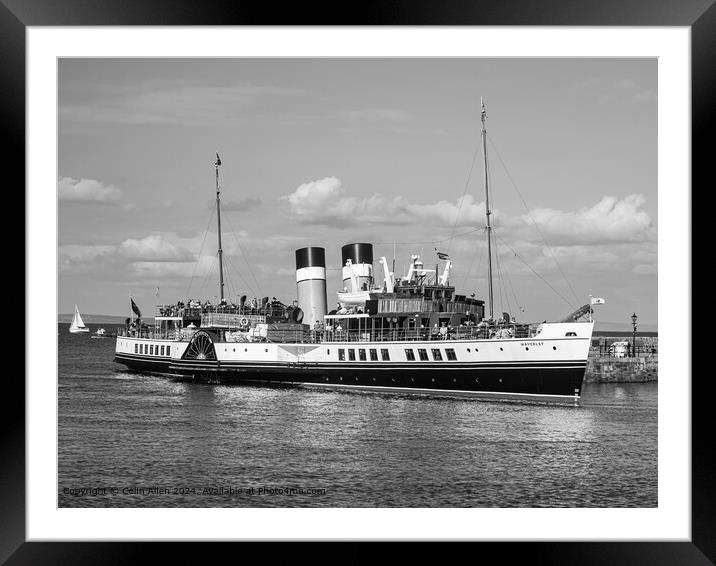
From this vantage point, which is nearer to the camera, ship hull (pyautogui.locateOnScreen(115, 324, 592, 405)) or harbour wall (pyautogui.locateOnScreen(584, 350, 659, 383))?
ship hull (pyautogui.locateOnScreen(115, 324, 592, 405))

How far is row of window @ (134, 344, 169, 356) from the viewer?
46.1 metres

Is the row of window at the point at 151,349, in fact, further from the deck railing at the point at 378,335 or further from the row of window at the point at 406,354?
the row of window at the point at 406,354

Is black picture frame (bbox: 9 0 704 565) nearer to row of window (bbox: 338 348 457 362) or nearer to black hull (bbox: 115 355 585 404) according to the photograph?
black hull (bbox: 115 355 585 404)

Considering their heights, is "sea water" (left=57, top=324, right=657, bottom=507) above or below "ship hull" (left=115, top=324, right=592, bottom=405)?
below

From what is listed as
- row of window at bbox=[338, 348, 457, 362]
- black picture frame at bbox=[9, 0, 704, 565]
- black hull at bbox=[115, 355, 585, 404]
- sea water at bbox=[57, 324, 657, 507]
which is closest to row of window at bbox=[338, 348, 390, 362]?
row of window at bbox=[338, 348, 457, 362]

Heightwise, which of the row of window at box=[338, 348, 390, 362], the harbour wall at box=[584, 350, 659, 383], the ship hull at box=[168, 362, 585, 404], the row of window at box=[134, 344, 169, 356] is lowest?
the harbour wall at box=[584, 350, 659, 383]

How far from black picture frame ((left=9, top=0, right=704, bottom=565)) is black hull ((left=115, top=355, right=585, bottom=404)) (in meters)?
20.7

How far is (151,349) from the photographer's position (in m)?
47.0
